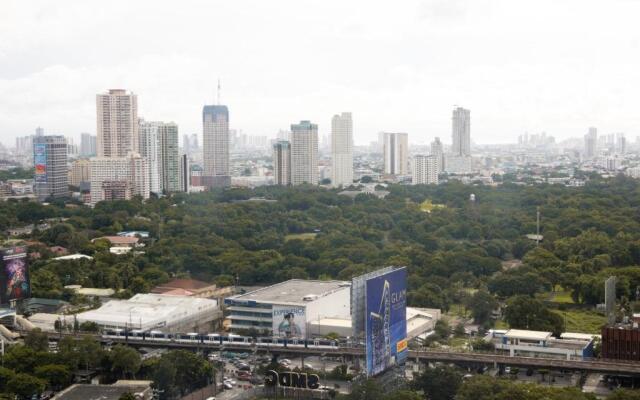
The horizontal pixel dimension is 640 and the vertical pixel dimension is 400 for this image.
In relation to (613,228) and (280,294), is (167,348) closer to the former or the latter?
(280,294)

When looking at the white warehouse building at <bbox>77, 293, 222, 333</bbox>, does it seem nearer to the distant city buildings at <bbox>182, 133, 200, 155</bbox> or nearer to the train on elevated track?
the train on elevated track

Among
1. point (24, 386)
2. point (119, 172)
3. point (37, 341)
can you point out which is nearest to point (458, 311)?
point (37, 341)

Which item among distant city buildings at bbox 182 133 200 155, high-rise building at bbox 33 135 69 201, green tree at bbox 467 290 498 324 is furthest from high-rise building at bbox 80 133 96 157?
green tree at bbox 467 290 498 324

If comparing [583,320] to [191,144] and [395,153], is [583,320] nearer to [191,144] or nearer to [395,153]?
[395,153]

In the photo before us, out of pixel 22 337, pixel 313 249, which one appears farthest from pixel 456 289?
pixel 22 337

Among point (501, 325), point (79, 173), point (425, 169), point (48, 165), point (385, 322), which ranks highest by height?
point (48, 165)

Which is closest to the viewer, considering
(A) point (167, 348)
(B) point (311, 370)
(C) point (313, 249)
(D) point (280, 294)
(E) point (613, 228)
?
(B) point (311, 370)
